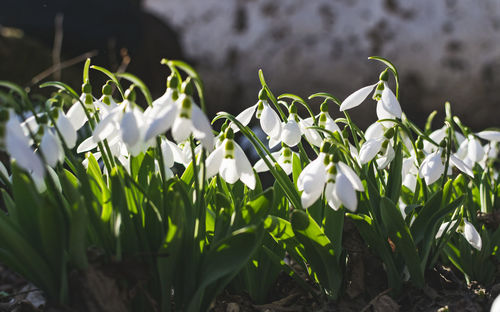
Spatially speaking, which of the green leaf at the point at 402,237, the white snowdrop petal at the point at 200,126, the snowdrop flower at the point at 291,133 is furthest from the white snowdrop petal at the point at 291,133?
the white snowdrop petal at the point at 200,126

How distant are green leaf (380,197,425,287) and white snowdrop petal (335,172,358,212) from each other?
0.18 meters

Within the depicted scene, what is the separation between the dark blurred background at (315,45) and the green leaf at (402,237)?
2.79m

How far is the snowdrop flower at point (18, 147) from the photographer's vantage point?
75 centimetres

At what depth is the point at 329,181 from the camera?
100cm

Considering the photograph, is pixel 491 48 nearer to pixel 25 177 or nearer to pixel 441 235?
pixel 441 235

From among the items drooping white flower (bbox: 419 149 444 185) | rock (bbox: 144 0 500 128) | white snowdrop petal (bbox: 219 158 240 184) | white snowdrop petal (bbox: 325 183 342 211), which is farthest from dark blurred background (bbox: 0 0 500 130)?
white snowdrop petal (bbox: 325 183 342 211)

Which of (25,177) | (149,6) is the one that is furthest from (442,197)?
(149,6)

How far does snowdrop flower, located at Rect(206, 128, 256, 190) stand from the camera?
3.44 feet

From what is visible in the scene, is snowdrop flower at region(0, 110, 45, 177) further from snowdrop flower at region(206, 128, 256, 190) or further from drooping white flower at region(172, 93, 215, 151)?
snowdrop flower at region(206, 128, 256, 190)

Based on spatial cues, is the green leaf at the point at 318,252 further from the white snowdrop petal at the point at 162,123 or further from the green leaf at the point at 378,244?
the white snowdrop petal at the point at 162,123

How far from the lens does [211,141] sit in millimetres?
889

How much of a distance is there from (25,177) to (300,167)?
0.62 meters

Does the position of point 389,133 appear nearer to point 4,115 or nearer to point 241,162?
point 241,162

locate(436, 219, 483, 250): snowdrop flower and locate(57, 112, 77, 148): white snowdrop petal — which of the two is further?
locate(436, 219, 483, 250): snowdrop flower
